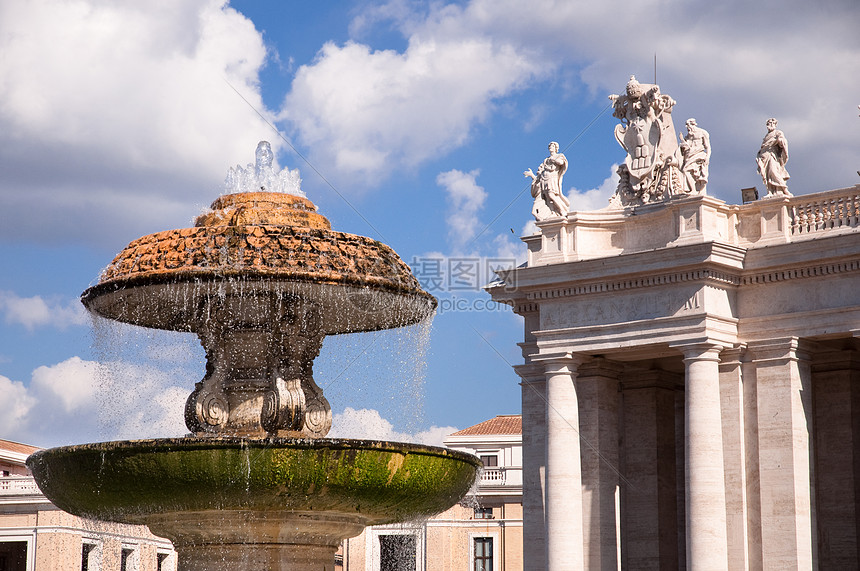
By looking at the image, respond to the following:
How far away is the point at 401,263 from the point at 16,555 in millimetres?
60433

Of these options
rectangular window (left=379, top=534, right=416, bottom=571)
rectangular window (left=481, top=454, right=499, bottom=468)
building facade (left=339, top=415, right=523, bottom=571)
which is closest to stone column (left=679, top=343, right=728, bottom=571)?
building facade (left=339, top=415, right=523, bottom=571)

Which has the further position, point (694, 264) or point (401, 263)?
point (694, 264)

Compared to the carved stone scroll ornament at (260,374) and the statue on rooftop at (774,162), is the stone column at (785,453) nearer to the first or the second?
the statue on rooftop at (774,162)

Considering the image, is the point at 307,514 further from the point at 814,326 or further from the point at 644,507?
the point at 644,507

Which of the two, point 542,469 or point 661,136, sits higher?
point 661,136

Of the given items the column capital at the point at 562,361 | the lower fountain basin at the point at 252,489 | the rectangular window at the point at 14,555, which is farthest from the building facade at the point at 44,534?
the lower fountain basin at the point at 252,489

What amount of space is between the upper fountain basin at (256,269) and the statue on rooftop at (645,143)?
71.9 ft

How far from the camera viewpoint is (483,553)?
68.3m

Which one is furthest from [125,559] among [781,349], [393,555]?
[781,349]

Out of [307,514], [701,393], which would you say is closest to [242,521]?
[307,514]

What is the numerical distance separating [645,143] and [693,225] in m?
3.44

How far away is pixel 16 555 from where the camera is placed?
2667 inches

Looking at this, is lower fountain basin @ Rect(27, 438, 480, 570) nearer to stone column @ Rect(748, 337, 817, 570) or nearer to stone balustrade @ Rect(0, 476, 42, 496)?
stone column @ Rect(748, 337, 817, 570)

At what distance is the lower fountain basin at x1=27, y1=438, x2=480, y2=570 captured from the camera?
34.5ft
